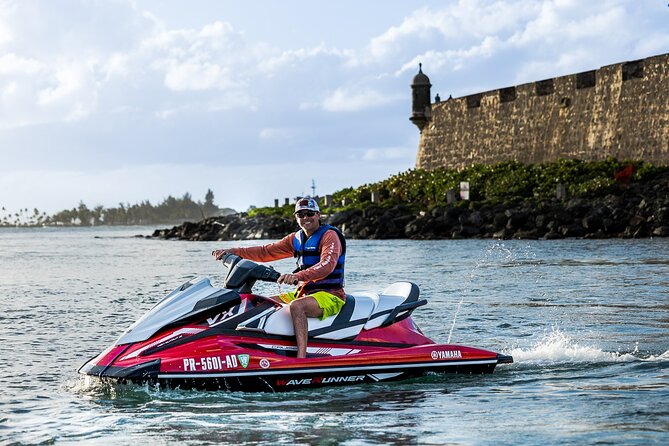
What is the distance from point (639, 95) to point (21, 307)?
3321cm

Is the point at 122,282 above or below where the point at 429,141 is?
below

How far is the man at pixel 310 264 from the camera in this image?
886cm

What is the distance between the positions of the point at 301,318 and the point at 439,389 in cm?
131

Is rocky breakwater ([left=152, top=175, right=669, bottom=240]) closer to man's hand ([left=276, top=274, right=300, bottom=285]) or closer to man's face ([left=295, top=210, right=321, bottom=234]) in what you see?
man's face ([left=295, top=210, right=321, bottom=234])

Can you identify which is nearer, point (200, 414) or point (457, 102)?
point (200, 414)

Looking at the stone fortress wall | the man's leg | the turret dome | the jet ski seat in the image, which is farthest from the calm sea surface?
the turret dome

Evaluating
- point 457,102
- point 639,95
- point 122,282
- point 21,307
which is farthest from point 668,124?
point 21,307

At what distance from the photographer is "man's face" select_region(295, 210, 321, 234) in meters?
9.23

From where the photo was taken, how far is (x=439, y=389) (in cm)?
902

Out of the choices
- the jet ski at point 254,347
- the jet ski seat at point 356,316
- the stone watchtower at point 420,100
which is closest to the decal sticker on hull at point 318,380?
the jet ski at point 254,347

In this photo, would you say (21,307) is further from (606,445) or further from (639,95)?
(639,95)

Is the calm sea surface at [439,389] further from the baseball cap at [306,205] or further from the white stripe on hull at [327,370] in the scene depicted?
the baseball cap at [306,205]

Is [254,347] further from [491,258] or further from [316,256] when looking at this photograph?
[491,258]

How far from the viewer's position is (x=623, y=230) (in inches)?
1535
